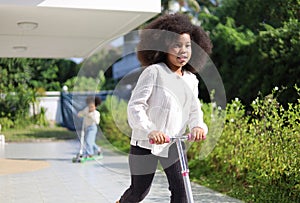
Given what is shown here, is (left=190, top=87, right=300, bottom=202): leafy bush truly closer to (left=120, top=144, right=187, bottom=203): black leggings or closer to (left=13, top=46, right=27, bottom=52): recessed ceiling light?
(left=120, top=144, right=187, bottom=203): black leggings

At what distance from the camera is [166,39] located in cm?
296

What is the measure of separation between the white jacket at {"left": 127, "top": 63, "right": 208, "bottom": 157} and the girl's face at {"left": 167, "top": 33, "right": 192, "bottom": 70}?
0.07 metres

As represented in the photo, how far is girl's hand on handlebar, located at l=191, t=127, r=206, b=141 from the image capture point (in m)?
2.77

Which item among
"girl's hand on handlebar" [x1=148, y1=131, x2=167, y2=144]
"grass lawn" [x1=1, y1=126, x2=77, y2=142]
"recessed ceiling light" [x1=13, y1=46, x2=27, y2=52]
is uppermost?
"recessed ceiling light" [x1=13, y1=46, x2=27, y2=52]

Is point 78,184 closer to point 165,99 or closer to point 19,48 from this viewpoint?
point 19,48

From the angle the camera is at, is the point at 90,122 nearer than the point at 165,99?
No

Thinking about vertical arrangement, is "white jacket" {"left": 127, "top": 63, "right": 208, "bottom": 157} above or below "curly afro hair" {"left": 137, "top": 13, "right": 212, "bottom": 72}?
below

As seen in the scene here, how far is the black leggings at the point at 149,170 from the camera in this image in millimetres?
2971

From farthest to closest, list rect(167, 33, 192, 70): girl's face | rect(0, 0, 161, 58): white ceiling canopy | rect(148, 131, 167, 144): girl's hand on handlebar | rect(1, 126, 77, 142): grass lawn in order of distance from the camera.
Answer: rect(1, 126, 77, 142): grass lawn → rect(0, 0, 161, 58): white ceiling canopy → rect(167, 33, 192, 70): girl's face → rect(148, 131, 167, 144): girl's hand on handlebar

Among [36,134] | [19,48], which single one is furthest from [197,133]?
[36,134]

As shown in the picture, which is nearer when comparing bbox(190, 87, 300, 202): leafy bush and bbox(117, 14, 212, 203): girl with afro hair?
bbox(117, 14, 212, 203): girl with afro hair

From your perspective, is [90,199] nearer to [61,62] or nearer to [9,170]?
[9,170]

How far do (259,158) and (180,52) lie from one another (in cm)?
265

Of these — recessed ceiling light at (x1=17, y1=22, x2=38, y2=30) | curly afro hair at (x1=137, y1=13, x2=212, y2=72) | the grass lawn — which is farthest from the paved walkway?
the grass lawn
